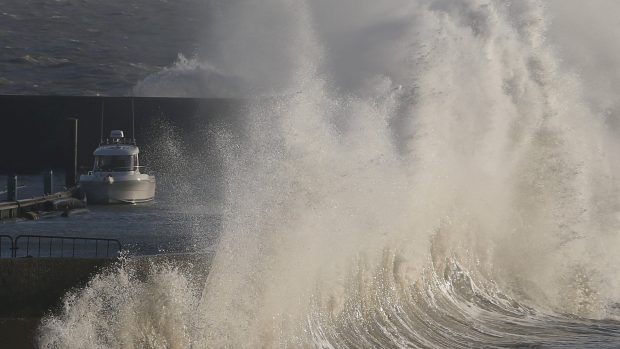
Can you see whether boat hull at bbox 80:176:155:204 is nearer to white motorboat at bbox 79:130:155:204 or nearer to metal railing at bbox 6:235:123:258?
white motorboat at bbox 79:130:155:204

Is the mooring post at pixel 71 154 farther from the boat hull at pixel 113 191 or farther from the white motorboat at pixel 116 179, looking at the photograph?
the boat hull at pixel 113 191

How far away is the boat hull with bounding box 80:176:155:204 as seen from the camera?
27.4 m

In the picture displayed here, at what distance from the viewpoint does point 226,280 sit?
10.3 m

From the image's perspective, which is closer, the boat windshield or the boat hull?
the boat hull

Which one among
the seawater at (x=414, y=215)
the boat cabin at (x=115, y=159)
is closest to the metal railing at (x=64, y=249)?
the seawater at (x=414, y=215)

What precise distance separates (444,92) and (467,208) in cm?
168

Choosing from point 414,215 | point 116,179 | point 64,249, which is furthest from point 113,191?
point 414,215

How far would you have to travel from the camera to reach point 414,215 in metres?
13.8

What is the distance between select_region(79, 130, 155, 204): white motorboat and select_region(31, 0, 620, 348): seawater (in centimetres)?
835

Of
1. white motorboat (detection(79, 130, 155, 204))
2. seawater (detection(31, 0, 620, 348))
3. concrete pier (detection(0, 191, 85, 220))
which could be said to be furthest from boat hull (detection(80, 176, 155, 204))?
seawater (detection(31, 0, 620, 348))

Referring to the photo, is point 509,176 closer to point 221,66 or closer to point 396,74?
point 396,74

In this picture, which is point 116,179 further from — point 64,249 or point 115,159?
point 64,249

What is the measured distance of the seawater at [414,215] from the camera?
10.2m

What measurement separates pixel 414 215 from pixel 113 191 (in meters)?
14.9
